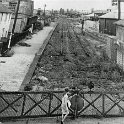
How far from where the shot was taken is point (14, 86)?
1336cm

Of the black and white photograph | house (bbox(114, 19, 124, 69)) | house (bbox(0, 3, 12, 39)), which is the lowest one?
the black and white photograph

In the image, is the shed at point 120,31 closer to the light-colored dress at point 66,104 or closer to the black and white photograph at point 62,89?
the black and white photograph at point 62,89

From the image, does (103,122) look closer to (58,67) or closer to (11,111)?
(11,111)

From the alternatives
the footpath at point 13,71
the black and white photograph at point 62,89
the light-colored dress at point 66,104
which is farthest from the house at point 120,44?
the light-colored dress at point 66,104

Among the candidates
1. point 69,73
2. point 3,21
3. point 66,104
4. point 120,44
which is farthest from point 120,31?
point 3,21

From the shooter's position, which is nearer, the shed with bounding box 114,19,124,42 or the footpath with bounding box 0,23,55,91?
the footpath with bounding box 0,23,55,91

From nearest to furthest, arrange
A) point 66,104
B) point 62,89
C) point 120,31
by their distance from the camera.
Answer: point 66,104 → point 62,89 → point 120,31

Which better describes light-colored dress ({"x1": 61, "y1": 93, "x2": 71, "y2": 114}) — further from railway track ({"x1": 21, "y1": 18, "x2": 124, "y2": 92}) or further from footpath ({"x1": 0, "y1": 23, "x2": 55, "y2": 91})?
railway track ({"x1": 21, "y1": 18, "x2": 124, "y2": 92})

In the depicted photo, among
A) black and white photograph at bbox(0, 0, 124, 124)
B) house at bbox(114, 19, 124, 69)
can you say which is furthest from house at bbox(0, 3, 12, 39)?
house at bbox(114, 19, 124, 69)

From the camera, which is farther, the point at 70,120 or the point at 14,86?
the point at 14,86

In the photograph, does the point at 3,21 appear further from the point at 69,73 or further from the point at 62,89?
the point at 62,89

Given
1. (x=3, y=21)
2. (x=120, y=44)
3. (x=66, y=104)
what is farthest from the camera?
(x=3, y=21)

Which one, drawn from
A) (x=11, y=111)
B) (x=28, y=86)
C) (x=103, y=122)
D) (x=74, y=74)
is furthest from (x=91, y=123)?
(x=74, y=74)

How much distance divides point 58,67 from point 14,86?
6.42 metres
